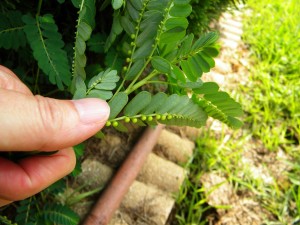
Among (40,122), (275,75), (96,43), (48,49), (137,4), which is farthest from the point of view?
(275,75)

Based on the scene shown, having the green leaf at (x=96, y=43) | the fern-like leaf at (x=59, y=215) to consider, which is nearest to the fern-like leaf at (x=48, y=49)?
the green leaf at (x=96, y=43)

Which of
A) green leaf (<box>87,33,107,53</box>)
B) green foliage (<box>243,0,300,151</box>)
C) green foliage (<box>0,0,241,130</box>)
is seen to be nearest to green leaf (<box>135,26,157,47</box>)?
green foliage (<box>0,0,241,130</box>)

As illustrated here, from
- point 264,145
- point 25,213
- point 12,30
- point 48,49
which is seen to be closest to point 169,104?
point 48,49

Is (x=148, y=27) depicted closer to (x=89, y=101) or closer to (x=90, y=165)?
(x=89, y=101)

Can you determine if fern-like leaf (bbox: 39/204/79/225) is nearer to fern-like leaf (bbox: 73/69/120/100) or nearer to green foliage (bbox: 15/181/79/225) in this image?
green foliage (bbox: 15/181/79/225)

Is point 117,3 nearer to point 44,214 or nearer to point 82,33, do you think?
point 82,33

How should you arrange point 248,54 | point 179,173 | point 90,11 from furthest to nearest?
1. point 248,54
2. point 179,173
3. point 90,11

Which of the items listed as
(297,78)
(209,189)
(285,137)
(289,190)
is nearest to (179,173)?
(209,189)
